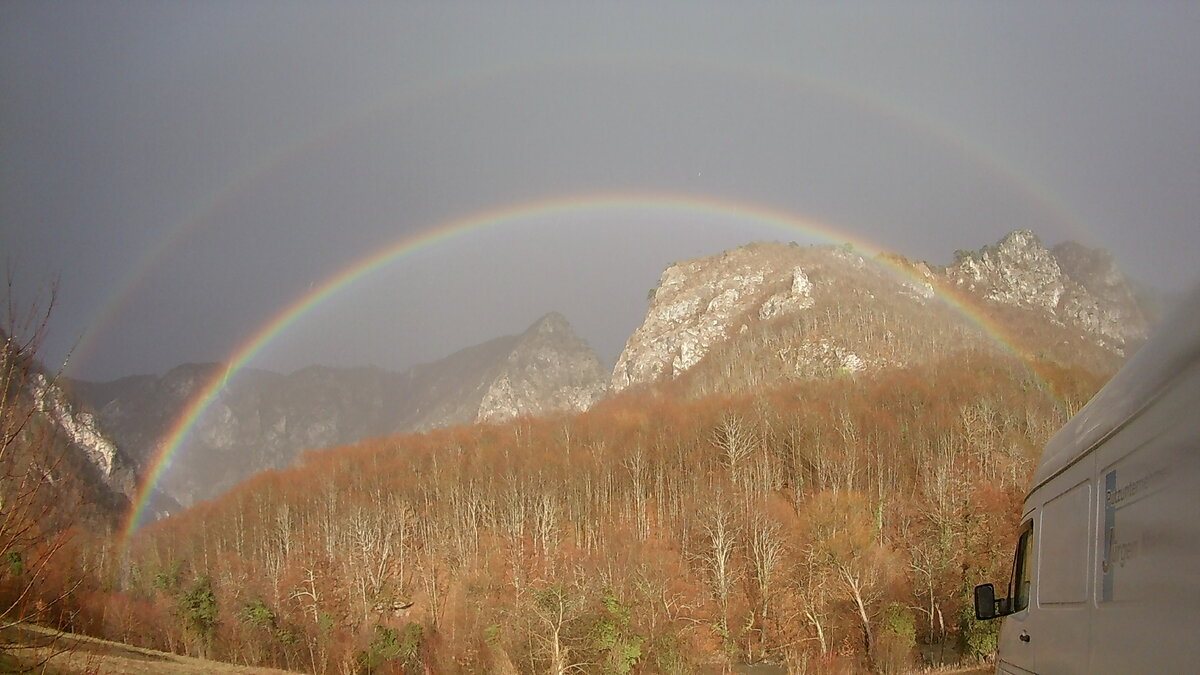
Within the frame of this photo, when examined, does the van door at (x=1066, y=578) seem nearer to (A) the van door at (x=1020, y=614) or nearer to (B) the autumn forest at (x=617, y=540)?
(A) the van door at (x=1020, y=614)

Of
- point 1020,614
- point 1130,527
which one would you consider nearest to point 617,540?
point 1020,614

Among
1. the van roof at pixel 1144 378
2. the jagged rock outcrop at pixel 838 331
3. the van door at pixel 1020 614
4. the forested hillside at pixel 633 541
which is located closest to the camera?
the van roof at pixel 1144 378

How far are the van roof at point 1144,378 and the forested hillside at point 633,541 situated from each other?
15374 millimetres

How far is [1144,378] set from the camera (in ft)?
15.5

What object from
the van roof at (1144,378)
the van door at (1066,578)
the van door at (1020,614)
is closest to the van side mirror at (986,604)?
the van door at (1020,614)

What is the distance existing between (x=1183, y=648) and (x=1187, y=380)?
1.15m

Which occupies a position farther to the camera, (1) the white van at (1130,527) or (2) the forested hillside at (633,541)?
(2) the forested hillside at (633,541)

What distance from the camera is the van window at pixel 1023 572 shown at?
811cm

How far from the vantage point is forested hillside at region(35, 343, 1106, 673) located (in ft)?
141

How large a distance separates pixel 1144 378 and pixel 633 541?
6811 centimetres

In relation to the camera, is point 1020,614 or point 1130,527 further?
point 1020,614

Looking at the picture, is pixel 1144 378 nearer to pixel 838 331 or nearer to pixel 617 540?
pixel 617 540

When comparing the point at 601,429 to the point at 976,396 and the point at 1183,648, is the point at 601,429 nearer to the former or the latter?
the point at 976,396

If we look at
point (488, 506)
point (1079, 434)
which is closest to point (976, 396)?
point (488, 506)
